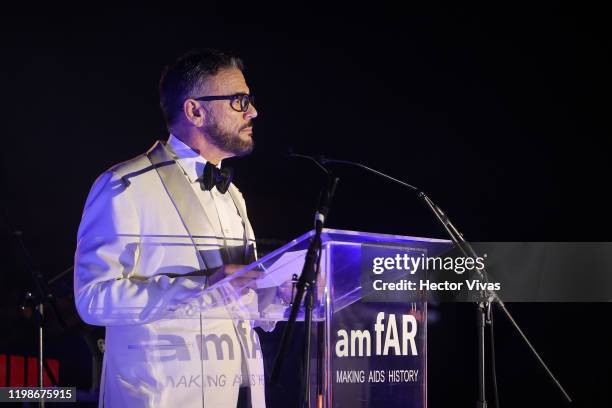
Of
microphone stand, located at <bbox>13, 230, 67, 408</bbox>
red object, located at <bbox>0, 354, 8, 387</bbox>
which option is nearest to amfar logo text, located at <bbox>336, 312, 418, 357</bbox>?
microphone stand, located at <bbox>13, 230, 67, 408</bbox>

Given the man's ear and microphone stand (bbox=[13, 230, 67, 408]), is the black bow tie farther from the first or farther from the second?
microphone stand (bbox=[13, 230, 67, 408])

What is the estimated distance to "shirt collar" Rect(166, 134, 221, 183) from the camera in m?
2.75

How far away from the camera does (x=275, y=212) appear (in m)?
4.47

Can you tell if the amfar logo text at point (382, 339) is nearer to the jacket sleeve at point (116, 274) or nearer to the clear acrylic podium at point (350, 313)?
the clear acrylic podium at point (350, 313)

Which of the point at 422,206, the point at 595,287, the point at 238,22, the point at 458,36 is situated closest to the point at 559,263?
the point at 595,287

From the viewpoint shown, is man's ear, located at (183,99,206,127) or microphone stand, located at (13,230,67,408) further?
microphone stand, located at (13,230,67,408)

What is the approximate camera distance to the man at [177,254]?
2229mm

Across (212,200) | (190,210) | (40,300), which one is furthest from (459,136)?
(40,300)

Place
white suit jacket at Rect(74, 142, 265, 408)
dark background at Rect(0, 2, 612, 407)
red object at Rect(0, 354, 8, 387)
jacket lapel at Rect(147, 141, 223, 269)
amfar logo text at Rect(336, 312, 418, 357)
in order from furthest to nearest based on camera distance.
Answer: dark background at Rect(0, 2, 612, 407)
red object at Rect(0, 354, 8, 387)
jacket lapel at Rect(147, 141, 223, 269)
white suit jacket at Rect(74, 142, 265, 408)
amfar logo text at Rect(336, 312, 418, 357)

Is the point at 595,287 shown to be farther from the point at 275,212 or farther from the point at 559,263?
the point at 275,212

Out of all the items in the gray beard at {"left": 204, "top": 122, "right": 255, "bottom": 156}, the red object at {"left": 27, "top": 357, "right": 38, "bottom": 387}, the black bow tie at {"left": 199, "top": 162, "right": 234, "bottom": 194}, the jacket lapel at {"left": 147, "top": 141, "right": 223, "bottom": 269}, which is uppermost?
the gray beard at {"left": 204, "top": 122, "right": 255, "bottom": 156}

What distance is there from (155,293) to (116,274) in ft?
0.63

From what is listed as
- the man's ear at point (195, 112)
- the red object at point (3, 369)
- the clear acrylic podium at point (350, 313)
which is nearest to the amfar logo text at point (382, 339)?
the clear acrylic podium at point (350, 313)

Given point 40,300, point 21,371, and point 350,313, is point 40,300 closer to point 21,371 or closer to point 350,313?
point 21,371
